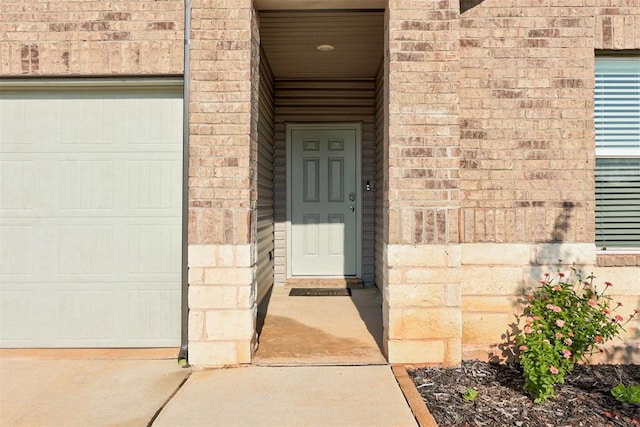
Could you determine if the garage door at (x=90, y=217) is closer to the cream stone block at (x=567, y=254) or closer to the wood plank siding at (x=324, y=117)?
the wood plank siding at (x=324, y=117)

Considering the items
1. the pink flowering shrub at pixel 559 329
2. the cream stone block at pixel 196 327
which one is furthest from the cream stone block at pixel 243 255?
the pink flowering shrub at pixel 559 329

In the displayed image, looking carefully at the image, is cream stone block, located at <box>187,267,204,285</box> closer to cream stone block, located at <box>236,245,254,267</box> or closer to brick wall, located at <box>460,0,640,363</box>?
cream stone block, located at <box>236,245,254,267</box>

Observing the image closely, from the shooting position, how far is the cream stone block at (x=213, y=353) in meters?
3.34

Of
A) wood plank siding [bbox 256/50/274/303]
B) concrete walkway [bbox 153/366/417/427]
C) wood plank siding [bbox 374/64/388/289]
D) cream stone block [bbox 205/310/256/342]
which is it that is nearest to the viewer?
concrete walkway [bbox 153/366/417/427]

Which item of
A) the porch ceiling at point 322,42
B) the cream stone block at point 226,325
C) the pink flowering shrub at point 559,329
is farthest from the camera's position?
the porch ceiling at point 322,42

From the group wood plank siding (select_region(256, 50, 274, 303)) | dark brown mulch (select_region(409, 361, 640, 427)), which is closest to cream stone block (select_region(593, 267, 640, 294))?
dark brown mulch (select_region(409, 361, 640, 427))

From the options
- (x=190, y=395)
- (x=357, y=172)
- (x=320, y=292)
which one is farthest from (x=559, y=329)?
(x=357, y=172)

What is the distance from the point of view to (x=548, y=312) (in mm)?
3186

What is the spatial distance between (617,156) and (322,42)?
324cm

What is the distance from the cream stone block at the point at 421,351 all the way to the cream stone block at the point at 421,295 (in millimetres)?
310

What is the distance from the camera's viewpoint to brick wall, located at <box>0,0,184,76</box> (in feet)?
11.7

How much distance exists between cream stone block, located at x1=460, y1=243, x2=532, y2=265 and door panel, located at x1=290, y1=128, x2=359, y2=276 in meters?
2.88

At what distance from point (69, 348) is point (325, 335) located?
237 centimetres

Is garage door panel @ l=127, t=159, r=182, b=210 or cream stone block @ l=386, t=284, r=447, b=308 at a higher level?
garage door panel @ l=127, t=159, r=182, b=210
